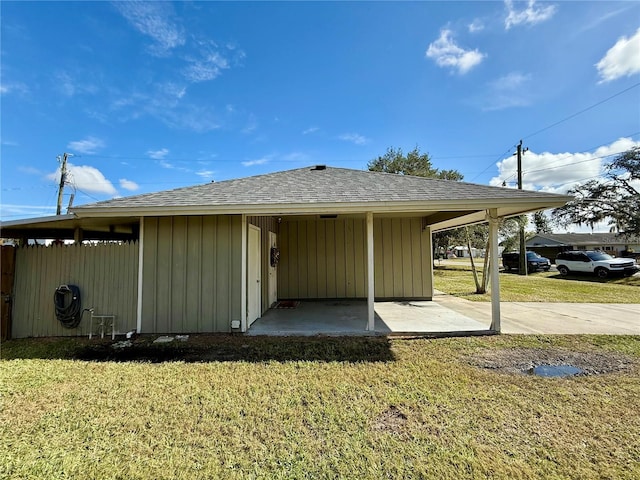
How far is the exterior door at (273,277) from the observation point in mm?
7965

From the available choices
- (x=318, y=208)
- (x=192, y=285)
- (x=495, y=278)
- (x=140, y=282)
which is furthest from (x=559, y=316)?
(x=140, y=282)

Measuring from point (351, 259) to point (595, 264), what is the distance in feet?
52.5

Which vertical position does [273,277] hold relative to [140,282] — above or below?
below

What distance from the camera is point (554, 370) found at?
3.77 metres

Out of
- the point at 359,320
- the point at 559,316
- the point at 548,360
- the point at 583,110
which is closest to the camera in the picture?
the point at 548,360

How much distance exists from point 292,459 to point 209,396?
1360 millimetres

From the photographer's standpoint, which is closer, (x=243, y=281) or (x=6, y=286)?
(x=6, y=286)

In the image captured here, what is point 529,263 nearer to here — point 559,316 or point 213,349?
point 559,316

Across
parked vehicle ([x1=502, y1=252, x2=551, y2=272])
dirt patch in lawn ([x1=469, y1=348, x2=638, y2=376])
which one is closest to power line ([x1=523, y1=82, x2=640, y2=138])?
parked vehicle ([x1=502, y1=252, x2=551, y2=272])

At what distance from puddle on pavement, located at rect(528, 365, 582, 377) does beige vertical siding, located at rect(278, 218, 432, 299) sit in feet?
16.9

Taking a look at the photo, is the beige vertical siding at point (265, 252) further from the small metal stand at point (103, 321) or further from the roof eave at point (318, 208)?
the small metal stand at point (103, 321)

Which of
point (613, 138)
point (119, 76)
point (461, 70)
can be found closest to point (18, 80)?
point (119, 76)

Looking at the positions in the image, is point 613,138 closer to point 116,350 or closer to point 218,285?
point 218,285

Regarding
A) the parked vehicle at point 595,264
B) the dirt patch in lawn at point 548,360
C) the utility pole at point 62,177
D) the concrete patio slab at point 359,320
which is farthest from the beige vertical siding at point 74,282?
the parked vehicle at point 595,264
